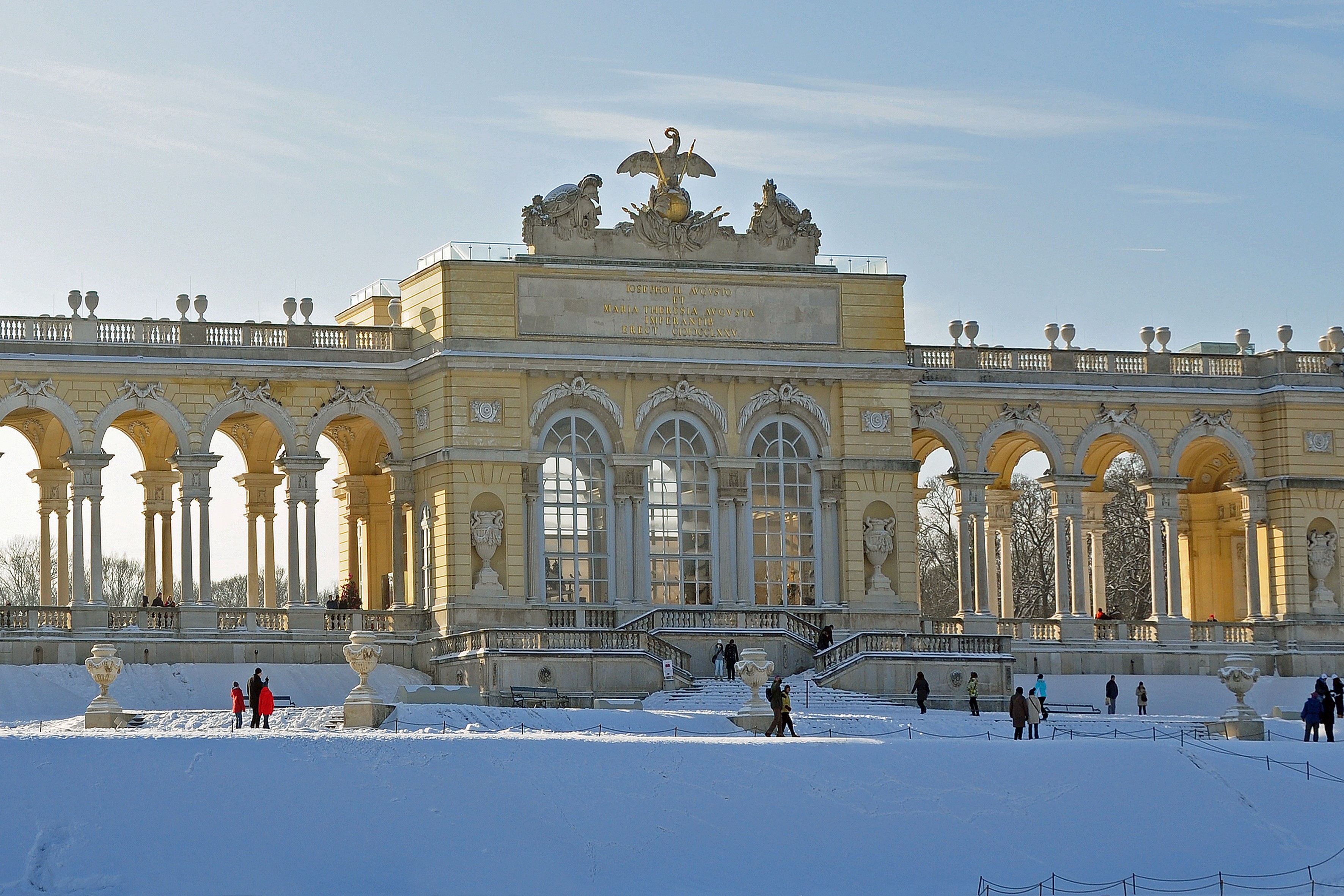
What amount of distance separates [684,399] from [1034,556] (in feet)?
107

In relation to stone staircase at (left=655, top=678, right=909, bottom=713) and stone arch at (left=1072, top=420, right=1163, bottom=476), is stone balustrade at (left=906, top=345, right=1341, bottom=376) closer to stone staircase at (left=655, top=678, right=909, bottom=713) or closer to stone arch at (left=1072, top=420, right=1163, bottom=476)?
stone arch at (left=1072, top=420, right=1163, bottom=476)

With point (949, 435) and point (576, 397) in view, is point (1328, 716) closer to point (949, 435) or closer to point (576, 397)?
point (949, 435)

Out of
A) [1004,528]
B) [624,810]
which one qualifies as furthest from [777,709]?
[1004,528]

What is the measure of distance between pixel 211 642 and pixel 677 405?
12707 millimetres

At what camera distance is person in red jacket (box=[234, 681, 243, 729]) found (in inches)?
1927

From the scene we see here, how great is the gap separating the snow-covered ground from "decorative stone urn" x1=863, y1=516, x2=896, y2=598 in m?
14.2

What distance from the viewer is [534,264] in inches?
2434

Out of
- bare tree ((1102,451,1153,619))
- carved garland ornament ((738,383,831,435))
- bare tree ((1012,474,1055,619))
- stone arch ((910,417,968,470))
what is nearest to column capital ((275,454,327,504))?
carved garland ornament ((738,383,831,435))

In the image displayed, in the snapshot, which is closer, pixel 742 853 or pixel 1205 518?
pixel 742 853

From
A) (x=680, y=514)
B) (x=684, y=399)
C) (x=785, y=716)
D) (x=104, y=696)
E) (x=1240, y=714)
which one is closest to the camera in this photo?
(x=785, y=716)

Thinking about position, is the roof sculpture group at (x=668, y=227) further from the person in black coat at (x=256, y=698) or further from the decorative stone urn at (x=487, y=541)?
the person in black coat at (x=256, y=698)

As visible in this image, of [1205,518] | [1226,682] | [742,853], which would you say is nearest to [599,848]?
[742,853]

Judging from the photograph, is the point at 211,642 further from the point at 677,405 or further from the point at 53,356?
the point at 677,405

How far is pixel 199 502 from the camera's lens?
61.0 metres
